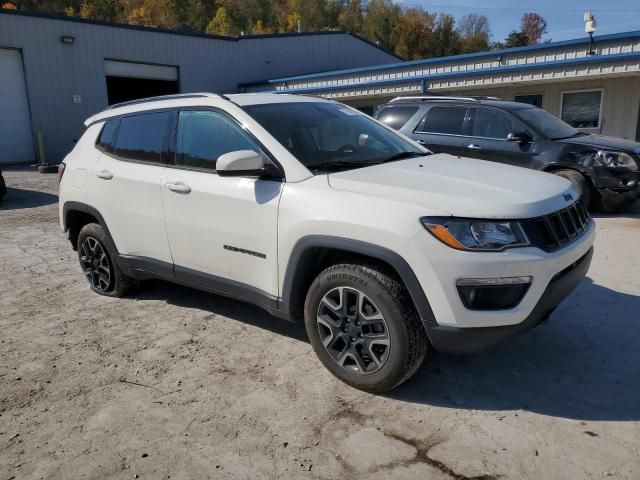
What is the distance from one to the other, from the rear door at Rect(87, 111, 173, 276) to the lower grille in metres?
2.71

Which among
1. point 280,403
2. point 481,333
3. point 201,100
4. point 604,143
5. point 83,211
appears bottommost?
point 280,403

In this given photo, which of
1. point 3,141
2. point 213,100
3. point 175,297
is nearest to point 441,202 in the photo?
point 213,100

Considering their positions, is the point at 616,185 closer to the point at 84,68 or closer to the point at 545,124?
the point at 545,124

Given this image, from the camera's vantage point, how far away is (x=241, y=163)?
11.1 ft

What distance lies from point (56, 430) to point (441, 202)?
8.15 ft

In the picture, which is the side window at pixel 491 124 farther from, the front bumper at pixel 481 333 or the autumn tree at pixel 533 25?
the autumn tree at pixel 533 25

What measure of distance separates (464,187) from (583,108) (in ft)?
41.8

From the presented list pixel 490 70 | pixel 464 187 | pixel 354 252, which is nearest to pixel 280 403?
pixel 354 252

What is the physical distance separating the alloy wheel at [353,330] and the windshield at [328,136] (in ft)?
2.90

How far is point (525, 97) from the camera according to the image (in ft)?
49.1

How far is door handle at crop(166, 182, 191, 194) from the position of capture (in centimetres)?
395

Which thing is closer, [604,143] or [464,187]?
[464,187]

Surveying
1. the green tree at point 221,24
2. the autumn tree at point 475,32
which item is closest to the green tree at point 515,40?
the autumn tree at point 475,32

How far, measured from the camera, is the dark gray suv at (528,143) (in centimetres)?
791
